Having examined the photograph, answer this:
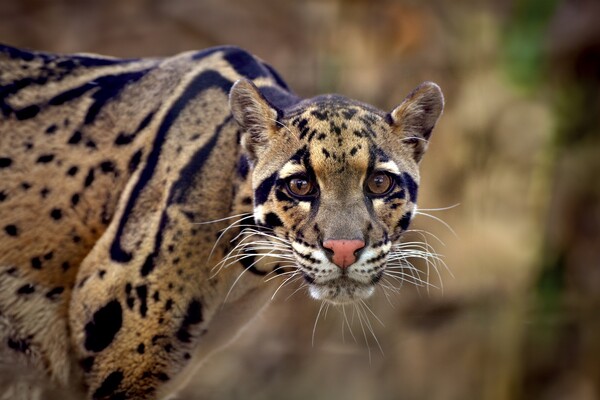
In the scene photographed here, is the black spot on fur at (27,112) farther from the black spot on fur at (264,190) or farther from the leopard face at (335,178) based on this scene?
the black spot on fur at (264,190)

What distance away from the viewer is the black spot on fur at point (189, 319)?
11.6 feet

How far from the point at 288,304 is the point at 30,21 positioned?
12.3 ft

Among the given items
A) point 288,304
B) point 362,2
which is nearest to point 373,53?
point 362,2

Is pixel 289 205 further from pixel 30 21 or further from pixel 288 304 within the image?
pixel 30 21

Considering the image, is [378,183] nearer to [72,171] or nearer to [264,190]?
[264,190]

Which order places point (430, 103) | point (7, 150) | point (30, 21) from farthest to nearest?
point (30, 21) → point (7, 150) → point (430, 103)

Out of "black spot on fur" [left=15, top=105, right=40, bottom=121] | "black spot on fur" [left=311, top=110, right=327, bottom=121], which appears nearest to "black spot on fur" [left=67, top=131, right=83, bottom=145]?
"black spot on fur" [left=15, top=105, right=40, bottom=121]

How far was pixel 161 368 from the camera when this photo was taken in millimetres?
3551

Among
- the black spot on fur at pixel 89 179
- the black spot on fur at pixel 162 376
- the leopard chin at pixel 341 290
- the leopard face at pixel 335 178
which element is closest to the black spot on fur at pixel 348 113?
the leopard face at pixel 335 178

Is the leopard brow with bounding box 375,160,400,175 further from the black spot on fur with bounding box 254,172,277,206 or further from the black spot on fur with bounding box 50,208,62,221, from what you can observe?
the black spot on fur with bounding box 50,208,62,221

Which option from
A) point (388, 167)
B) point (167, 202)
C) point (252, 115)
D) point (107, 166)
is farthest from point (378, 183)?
point (107, 166)

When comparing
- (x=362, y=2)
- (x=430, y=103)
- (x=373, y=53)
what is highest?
(x=362, y=2)

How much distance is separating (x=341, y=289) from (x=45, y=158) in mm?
1662

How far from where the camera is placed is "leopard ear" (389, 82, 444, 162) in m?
3.48
